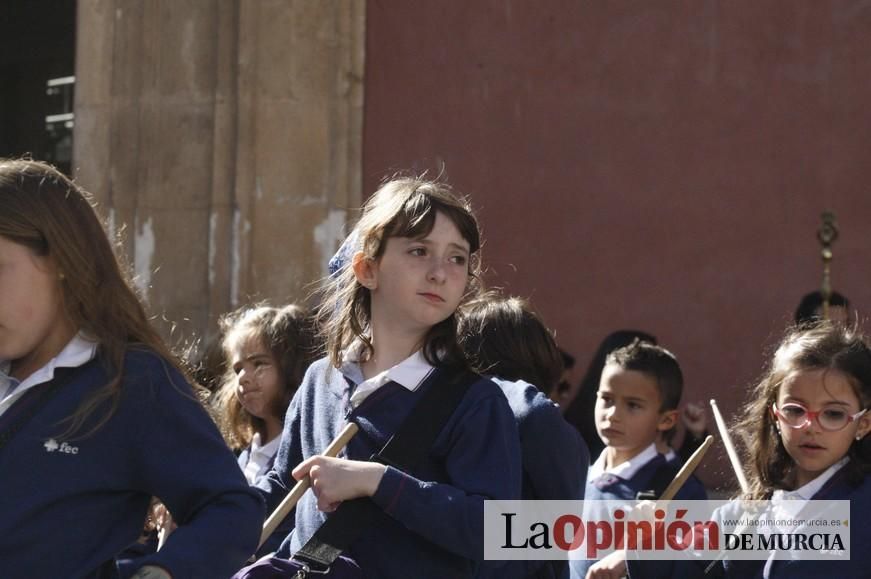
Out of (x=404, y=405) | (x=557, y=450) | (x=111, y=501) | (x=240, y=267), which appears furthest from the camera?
(x=240, y=267)

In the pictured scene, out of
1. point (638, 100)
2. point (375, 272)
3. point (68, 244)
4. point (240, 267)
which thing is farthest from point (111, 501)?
point (638, 100)

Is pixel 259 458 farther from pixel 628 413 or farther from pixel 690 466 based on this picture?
pixel 690 466

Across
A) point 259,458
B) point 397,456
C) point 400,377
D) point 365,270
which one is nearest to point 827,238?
point 259,458

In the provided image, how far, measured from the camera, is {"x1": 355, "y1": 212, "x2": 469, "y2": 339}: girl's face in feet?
9.36

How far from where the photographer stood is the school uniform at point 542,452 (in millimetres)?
3344

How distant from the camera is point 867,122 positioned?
22.8 ft

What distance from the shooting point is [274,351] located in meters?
4.14

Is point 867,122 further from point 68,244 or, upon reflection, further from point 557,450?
point 68,244

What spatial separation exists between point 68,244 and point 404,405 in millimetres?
762

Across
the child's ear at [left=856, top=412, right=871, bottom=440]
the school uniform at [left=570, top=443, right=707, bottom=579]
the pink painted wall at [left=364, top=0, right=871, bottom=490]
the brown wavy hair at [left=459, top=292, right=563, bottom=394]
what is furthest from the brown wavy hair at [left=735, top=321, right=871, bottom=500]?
the pink painted wall at [left=364, top=0, right=871, bottom=490]

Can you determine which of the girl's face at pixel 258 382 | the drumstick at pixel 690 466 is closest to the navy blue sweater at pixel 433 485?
the drumstick at pixel 690 466

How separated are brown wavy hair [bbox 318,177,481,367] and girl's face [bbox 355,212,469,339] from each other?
0.02m

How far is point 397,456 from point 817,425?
3.84 ft

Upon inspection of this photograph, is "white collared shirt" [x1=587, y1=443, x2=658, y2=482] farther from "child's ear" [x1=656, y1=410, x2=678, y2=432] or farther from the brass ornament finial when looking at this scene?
the brass ornament finial
